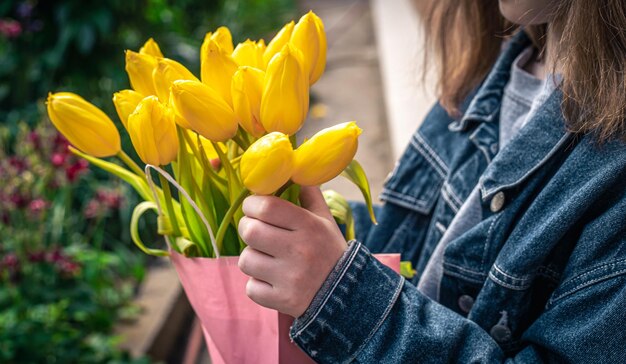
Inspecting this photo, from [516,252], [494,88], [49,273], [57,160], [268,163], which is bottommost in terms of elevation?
[49,273]

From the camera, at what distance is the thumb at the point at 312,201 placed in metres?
0.90

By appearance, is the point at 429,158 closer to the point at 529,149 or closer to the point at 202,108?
the point at 529,149

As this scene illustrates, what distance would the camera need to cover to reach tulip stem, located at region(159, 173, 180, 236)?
0.90 metres

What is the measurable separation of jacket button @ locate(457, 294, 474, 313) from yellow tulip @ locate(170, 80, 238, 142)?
46 centimetres

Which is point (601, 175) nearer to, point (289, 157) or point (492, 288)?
point (492, 288)

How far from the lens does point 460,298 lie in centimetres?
109

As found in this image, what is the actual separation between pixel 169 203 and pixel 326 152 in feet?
0.78

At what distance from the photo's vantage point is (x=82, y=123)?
0.87m

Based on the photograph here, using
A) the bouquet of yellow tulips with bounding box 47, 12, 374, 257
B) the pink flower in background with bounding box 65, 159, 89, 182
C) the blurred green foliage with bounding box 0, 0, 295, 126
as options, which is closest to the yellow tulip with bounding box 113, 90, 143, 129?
the bouquet of yellow tulips with bounding box 47, 12, 374, 257

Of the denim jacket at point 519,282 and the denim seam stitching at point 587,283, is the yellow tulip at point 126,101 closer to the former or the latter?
the denim jacket at point 519,282

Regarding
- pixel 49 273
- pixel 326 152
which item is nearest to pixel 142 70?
pixel 326 152

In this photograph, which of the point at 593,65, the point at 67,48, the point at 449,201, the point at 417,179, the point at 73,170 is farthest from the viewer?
the point at 67,48

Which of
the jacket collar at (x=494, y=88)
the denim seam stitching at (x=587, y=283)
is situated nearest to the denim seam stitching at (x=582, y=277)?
the denim seam stitching at (x=587, y=283)

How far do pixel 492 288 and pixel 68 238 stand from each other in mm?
1926
